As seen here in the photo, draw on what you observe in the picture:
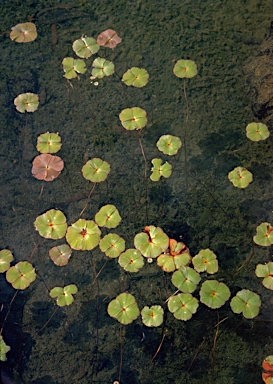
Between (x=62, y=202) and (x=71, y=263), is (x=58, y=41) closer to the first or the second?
(x=62, y=202)

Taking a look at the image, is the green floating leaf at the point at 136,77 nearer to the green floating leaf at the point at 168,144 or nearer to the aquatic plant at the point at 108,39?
the aquatic plant at the point at 108,39

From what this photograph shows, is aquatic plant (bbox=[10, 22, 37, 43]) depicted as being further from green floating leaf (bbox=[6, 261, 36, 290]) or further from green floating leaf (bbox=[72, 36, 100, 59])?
green floating leaf (bbox=[6, 261, 36, 290])

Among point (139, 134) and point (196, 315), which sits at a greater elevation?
point (139, 134)

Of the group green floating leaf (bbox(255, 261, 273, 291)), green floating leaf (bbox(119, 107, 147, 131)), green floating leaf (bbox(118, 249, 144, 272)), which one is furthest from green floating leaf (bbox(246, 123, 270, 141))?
green floating leaf (bbox(118, 249, 144, 272))

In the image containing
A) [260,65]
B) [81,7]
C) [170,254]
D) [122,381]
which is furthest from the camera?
[81,7]

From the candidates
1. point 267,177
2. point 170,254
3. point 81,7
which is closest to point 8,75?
point 81,7

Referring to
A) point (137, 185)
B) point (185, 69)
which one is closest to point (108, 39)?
point (185, 69)
